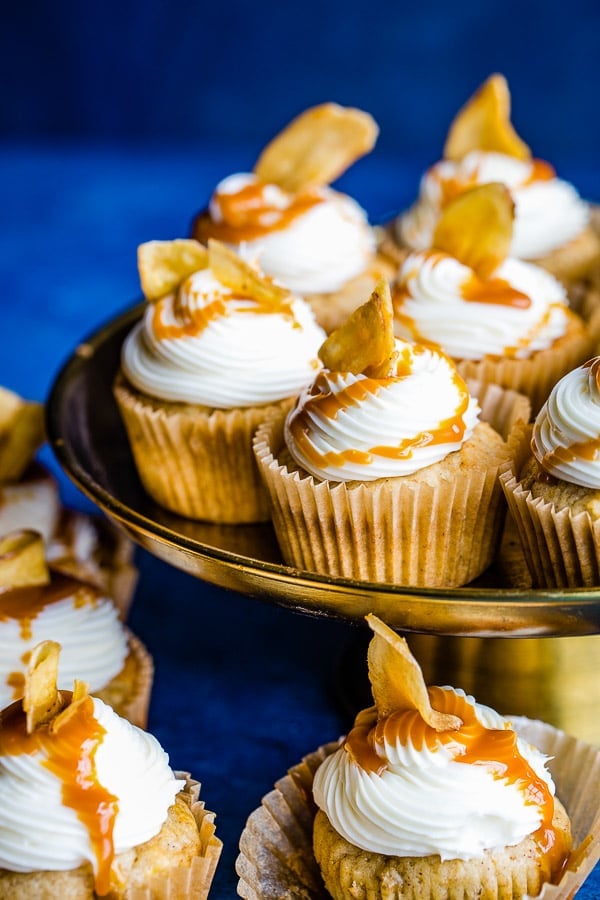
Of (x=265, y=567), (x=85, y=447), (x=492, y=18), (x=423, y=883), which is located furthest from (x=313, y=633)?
(x=492, y=18)

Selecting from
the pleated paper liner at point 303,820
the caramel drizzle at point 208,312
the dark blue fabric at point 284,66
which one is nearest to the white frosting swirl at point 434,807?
the pleated paper liner at point 303,820

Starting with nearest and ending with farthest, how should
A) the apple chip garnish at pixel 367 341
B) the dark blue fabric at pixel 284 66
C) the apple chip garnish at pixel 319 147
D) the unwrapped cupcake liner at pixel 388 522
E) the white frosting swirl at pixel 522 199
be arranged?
the apple chip garnish at pixel 367 341
the unwrapped cupcake liner at pixel 388 522
the apple chip garnish at pixel 319 147
the white frosting swirl at pixel 522 199
the dark blue fabric at pixel 284 66

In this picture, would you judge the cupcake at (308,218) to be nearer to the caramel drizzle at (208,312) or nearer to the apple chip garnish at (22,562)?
the caramel drizzle at (208,312)

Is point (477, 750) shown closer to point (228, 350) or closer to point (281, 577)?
point (281, 577)

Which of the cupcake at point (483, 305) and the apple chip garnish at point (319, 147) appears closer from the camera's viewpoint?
the cupcake at point (483, 305)

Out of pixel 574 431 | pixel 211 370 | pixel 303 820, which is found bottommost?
pixel 303 820

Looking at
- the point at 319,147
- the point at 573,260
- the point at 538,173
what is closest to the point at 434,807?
the point at 319,147
